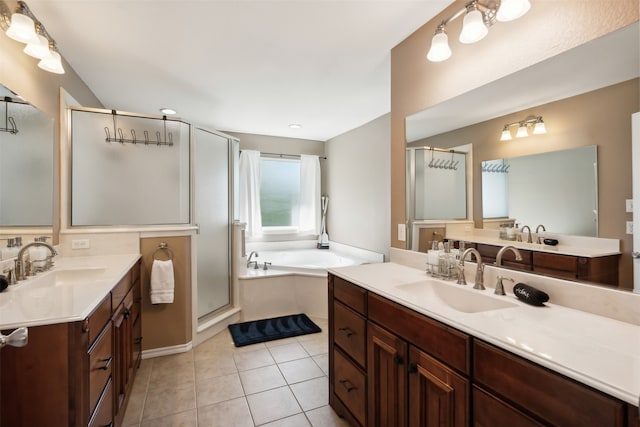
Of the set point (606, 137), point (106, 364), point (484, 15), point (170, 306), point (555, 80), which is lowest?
point (170, 306)

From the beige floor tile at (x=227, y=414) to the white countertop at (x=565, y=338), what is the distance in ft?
4.02

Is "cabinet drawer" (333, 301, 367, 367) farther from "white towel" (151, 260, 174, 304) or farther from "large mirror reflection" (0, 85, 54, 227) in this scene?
"large mirror reflection" (0, 85, 54, 227)

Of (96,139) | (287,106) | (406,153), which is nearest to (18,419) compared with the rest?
(96,139)

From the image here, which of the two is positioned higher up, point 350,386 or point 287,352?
point 350,386

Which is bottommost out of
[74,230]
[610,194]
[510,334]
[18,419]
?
[18,419]

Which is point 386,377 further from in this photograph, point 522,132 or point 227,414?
point 522,132

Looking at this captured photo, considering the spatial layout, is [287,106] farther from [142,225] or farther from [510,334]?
[510,334]

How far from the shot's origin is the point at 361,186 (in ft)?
13.3

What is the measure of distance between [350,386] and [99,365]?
47.5 inches

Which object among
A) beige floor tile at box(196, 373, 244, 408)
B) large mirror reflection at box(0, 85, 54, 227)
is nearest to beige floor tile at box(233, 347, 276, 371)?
beige floor tile at box(196, 373, 244, 408)

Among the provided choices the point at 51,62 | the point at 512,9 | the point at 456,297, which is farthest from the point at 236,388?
the point at 512,9

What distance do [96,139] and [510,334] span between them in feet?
9.59

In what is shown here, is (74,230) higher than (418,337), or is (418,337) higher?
(74,230)

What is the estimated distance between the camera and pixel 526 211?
55.2 inches
